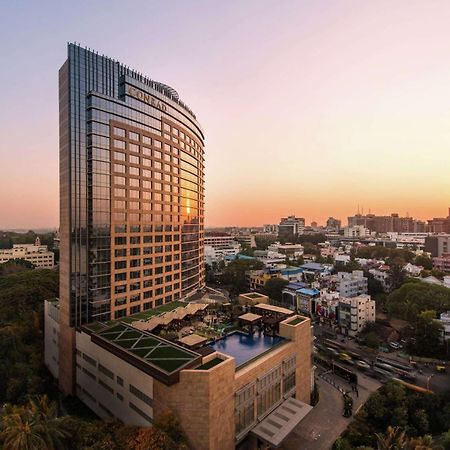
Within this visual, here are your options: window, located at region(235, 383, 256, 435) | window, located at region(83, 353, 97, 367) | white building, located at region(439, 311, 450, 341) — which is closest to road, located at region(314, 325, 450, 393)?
white building, located at region(439, 311, 450, 341)

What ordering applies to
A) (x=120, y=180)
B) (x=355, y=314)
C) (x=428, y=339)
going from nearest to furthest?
1. (x=120, y=180)
2. (x=428, y=339)
3. (x=355, y=314)

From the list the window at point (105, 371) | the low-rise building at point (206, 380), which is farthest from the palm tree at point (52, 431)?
the window at point (105, 371)

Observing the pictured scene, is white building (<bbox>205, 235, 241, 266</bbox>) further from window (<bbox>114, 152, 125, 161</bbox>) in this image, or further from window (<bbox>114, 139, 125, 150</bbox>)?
window (<bbox>114, 139, 125, 150</bbox>)

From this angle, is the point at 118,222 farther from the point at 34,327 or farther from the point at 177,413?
the point at 177,413

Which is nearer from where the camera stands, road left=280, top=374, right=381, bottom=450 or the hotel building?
the hotel building

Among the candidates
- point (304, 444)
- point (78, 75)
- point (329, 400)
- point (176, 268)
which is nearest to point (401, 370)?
point (329, 400)

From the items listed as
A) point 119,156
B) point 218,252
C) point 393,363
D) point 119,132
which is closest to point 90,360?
point 119,156

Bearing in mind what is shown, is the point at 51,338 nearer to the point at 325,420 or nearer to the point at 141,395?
the point at 141,395

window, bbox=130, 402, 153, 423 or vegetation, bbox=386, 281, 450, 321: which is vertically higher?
vegetation, bbox=386, 281, 450, 321
